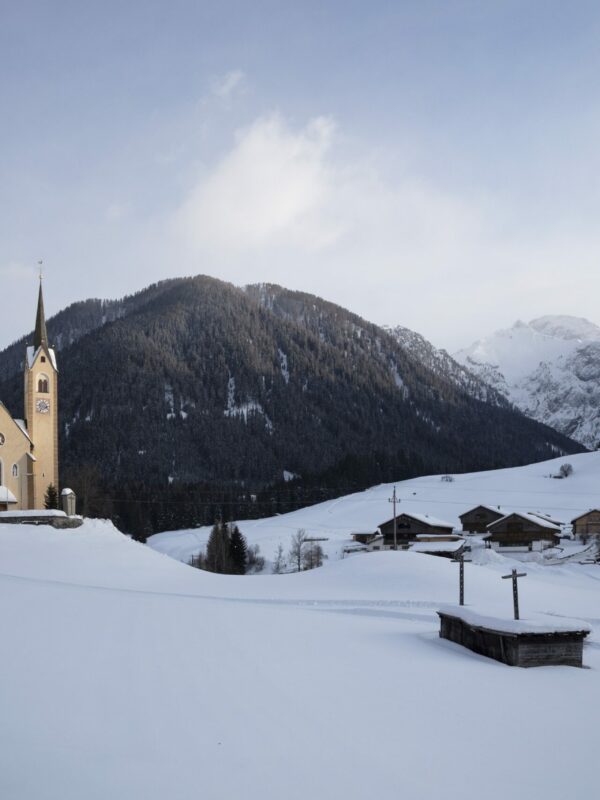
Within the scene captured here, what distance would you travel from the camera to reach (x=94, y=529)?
4259cm

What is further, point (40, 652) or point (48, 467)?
point (48, 467)

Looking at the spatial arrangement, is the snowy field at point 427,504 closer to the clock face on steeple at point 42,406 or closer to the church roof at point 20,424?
the clock face on steeple at point 42,406

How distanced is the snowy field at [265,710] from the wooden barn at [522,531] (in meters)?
65.4

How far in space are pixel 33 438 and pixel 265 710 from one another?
58437 millimetres

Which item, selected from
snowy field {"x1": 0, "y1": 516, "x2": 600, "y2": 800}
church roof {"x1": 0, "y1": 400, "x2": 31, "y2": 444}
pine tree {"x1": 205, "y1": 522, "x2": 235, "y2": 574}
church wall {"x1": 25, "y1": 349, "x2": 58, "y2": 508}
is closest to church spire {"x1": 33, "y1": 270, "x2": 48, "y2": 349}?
church wall {"x1": 25, "y1": 349, "x2": 58, "y2": 508}

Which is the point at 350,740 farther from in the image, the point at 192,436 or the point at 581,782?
the point at 192,436

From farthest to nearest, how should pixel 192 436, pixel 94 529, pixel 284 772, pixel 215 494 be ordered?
pixel 192 436, pixel 215 494, pixel 94 529, pixel 284 772

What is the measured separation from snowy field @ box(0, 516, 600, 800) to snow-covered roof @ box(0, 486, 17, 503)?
123 feet

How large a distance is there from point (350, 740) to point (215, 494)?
432 feet

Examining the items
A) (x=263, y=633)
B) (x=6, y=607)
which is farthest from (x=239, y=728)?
(x=6, y=607)

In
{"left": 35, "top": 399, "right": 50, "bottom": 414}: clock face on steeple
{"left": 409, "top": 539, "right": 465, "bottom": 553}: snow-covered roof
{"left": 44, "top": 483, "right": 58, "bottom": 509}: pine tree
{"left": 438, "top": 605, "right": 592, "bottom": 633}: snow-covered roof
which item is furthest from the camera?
{"left": 409, "top": 539, "right": 465, "bottom": 553}: snow-covered roof

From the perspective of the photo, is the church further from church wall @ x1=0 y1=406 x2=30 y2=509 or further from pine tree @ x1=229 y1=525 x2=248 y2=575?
pine tree @ x1=229 y1=525 x2=248 y2=575

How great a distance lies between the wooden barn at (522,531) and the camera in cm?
8269

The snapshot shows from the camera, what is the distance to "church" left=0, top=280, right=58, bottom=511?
62.0 meters
